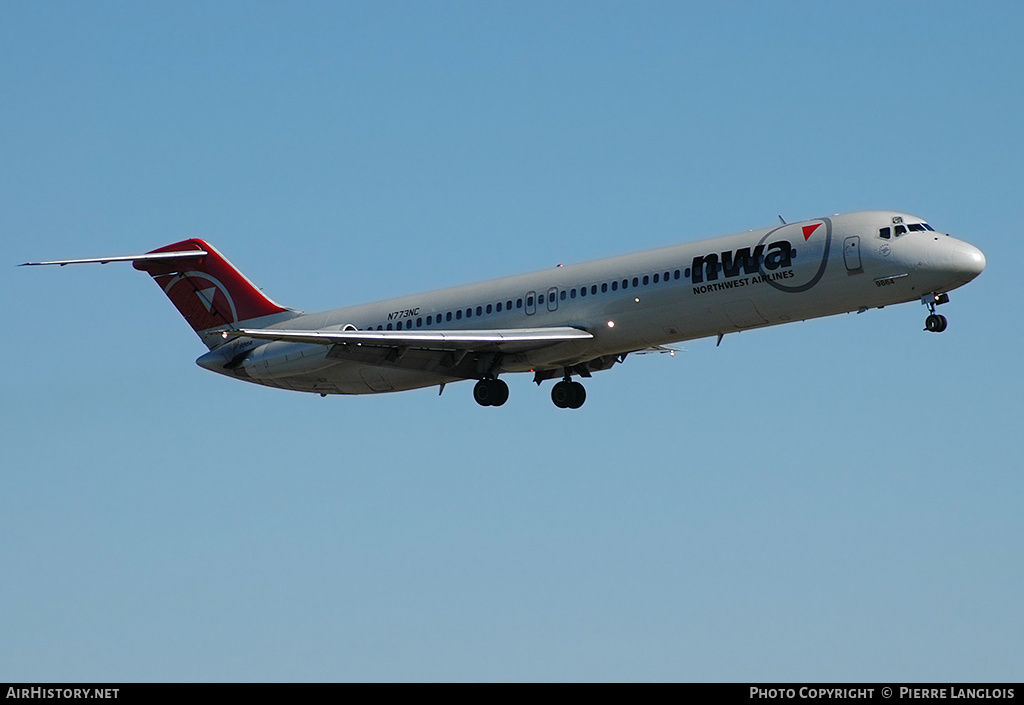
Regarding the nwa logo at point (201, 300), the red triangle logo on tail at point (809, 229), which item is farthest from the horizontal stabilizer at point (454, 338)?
the nwa logo at point (201, 300)

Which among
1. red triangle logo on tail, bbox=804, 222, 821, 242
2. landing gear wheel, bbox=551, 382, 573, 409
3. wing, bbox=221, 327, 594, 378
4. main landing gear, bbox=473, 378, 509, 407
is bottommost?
main landing gear, bbox=473, 378, 509, 407

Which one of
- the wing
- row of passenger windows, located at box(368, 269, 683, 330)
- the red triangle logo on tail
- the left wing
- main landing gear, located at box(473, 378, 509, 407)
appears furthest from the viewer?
main landing gear, located at box(473, 378, 509, 407)

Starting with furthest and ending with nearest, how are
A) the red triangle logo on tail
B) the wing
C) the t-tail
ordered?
the t-tail
the wing
the red triangle logo on tail

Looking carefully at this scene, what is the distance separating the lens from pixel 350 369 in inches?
1791

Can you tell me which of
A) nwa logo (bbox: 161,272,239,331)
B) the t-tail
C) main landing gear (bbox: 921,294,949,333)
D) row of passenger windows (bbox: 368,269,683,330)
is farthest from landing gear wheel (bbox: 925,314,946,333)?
nwa logo (bbox: 161,272,239,331)

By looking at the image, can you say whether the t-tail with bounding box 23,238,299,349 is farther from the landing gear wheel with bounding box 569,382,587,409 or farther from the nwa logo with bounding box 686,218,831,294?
the nwa logo with bounding box 686,218,831,294

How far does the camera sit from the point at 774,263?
124 ft

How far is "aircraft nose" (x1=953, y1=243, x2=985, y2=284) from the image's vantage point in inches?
1423

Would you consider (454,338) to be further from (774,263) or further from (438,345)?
(774,263)

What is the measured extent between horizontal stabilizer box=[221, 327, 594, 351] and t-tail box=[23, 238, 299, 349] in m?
9.52

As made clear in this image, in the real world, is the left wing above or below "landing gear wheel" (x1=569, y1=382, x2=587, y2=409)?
below

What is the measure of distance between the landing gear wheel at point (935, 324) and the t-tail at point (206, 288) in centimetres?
2302
